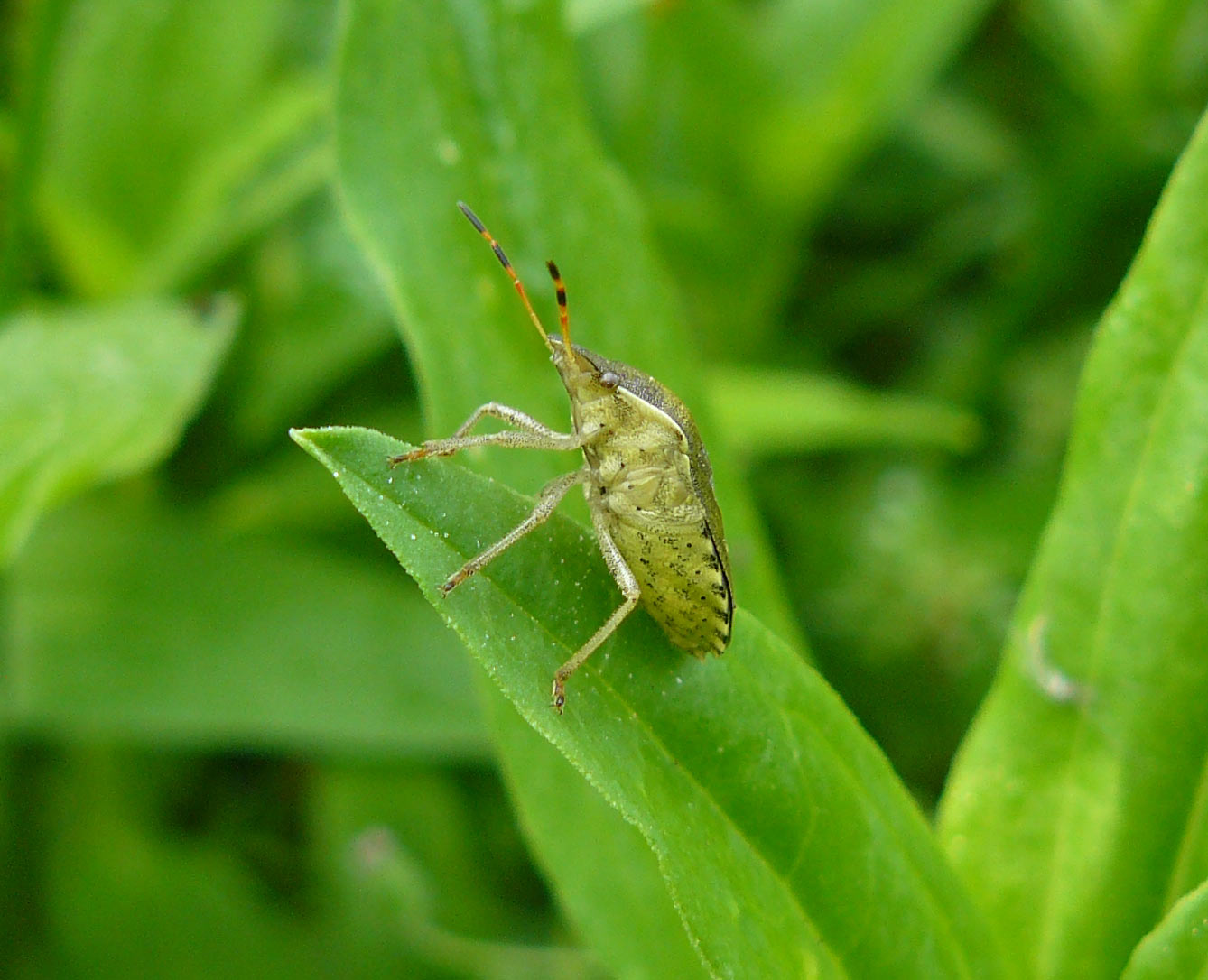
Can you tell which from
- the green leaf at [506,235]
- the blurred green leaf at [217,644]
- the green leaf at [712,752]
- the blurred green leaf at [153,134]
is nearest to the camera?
the green leaf at [712,752]

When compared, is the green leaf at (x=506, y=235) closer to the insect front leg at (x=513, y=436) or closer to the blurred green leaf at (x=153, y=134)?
the insect front leg at (x=513, y=436)

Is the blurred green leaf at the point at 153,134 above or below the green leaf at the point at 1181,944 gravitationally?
above

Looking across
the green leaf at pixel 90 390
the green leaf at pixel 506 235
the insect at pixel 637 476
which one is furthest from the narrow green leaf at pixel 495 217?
the green leaf at pixel 90 390

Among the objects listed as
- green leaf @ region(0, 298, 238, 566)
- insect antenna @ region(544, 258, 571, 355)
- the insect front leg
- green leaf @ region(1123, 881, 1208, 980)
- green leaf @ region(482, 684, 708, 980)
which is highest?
insect antenna @ region(544, 258, 571, 355)

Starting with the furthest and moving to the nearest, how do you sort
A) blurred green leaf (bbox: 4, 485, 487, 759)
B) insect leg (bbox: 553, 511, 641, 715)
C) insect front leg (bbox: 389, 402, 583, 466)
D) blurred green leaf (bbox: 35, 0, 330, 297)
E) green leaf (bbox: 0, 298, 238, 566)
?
blurred green leaf (bbox: 35, 0, 330, 297) → blurred green leaf (bbox: 4, 485, 487, 759) → green leaf (bbox: 0, 298, 238, 566) → insect front leg (bbox: 389, 402, 583, 466) → insect leg (bbox: 553, 511, 641, 715)

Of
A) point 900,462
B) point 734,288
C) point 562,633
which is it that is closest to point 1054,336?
point 900,462

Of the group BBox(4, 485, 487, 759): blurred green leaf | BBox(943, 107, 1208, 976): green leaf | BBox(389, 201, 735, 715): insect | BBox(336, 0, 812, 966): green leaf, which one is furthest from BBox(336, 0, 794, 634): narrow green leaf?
BBox(4, 485, 487, 759): blurred green leaf

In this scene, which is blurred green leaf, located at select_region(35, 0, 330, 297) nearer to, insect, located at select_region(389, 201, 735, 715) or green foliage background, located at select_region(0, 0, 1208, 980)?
green foliage background, located at select_region(0, 0, 1208, 980)
